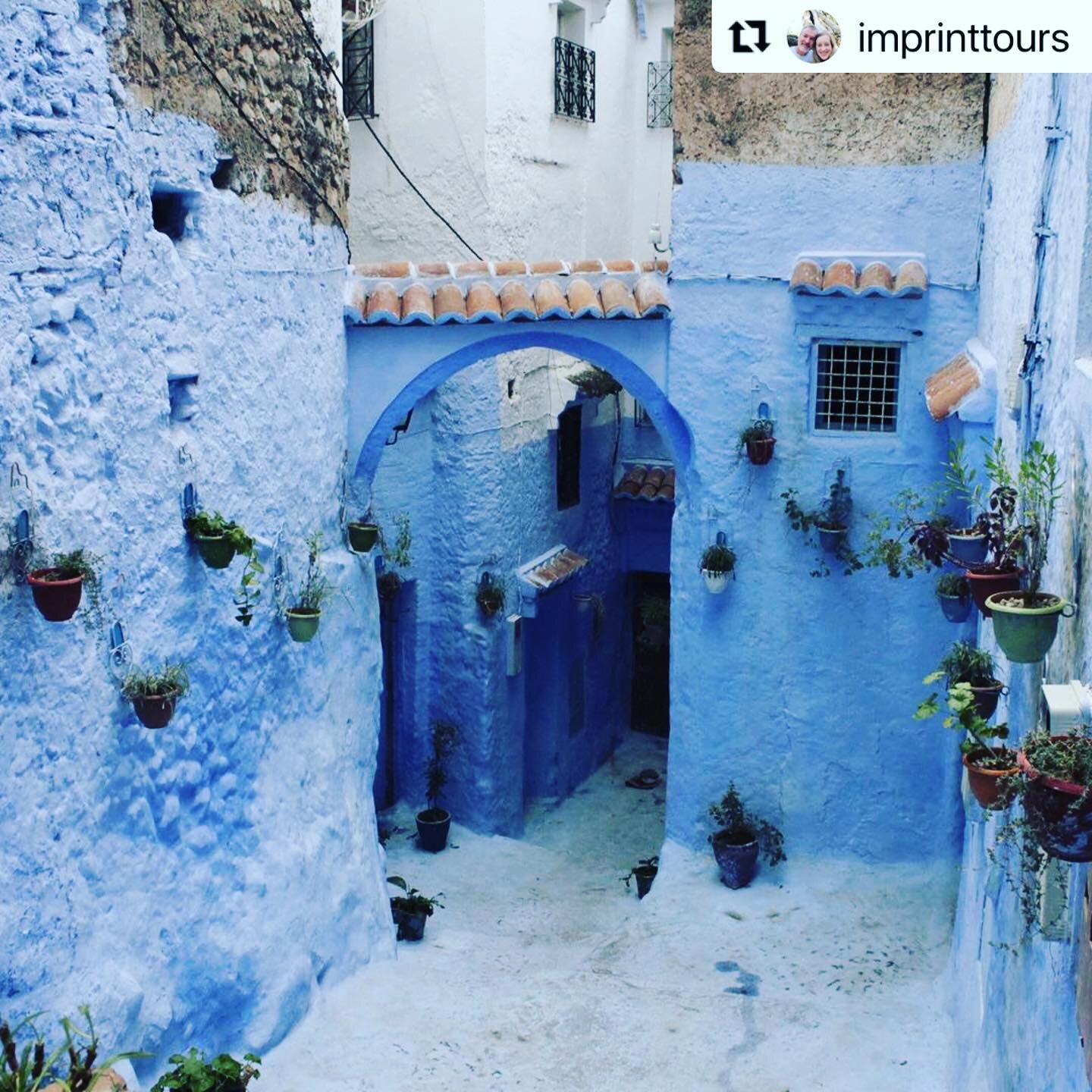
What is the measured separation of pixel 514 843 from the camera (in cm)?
1434

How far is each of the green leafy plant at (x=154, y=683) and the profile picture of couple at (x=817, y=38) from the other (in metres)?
4.40

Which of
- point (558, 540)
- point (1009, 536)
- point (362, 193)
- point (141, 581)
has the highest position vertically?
point (362, 193)

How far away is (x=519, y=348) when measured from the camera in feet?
37.6

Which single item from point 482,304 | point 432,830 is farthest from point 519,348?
point 432,830

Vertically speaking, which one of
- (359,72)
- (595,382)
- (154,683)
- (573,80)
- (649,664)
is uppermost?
(573,80)

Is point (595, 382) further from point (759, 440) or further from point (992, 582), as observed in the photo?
point (992, 582)

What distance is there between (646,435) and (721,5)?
36.5 ft

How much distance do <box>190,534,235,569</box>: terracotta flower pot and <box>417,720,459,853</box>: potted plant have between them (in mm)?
6051

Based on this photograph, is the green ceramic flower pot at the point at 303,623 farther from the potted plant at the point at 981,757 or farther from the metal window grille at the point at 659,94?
the metal window grille at the point at 659,94

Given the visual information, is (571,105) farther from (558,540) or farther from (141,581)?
(141,581)

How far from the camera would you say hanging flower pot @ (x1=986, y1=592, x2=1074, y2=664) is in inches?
220

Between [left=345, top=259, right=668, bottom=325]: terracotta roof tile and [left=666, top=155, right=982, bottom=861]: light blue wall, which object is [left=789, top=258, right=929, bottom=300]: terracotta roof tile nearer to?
[left=666, top=155, right=982, bottom=861]: light blue wall

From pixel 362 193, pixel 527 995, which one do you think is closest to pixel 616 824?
pixel 527 995

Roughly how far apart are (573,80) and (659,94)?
2.77 m
